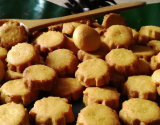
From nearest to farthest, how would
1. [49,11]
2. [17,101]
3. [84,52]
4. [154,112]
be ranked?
[154,112], [17,101], [84,52], [49,11]

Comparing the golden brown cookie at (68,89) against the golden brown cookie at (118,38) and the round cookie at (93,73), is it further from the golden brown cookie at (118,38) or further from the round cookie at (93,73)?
the golden brown cookie at (118,38)

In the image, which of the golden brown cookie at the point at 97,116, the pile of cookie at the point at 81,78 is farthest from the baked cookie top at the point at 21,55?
the golden brown cookie at the point at 97,116

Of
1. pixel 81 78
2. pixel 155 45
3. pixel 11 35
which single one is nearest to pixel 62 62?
pixel 81 78

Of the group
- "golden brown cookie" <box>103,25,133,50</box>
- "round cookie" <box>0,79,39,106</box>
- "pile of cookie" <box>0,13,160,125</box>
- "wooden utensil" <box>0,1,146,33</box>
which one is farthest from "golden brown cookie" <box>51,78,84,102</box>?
"wooden utensil" <box>0,1,146,33</box>

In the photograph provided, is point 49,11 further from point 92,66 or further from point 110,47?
point 92,66

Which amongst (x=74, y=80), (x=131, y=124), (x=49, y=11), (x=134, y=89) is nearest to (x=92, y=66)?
(x=74, y=80)

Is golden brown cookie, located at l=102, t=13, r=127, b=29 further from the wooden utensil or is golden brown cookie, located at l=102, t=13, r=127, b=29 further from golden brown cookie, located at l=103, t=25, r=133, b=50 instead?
golden brown cookie, located at l=103, t=25, r=133, b=50

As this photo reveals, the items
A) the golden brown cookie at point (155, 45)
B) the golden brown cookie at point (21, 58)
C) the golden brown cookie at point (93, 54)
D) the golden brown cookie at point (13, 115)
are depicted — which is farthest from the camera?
the golden brown cookie at point (155, 45)
